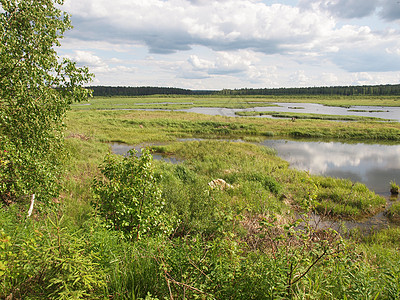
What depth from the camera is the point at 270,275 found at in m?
3.28

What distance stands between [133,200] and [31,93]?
12.1 feet

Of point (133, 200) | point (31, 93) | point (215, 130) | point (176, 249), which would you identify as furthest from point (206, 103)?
point (176, 249)

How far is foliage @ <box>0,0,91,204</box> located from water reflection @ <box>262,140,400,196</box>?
16.9 m

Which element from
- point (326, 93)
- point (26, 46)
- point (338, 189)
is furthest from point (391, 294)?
point (326, 93)

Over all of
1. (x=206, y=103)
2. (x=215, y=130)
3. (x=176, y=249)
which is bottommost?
(x=215, y=130)

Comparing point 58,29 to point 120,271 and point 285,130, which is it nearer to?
point 120,271

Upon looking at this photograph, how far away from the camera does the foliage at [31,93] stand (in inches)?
226

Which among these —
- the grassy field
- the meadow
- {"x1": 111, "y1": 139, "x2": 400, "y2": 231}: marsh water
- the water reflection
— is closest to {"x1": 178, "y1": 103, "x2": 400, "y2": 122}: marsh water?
the grassy field

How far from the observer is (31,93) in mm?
6176

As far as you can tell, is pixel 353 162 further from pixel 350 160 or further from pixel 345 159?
pixel 345 159

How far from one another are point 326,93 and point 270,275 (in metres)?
194

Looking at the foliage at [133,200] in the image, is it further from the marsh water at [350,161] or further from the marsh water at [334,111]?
the marsh water at [334,111]

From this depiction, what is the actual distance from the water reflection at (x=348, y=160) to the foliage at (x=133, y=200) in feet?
51.9

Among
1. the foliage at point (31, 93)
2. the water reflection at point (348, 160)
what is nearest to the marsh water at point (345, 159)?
the water reflection at point (348, 160)
